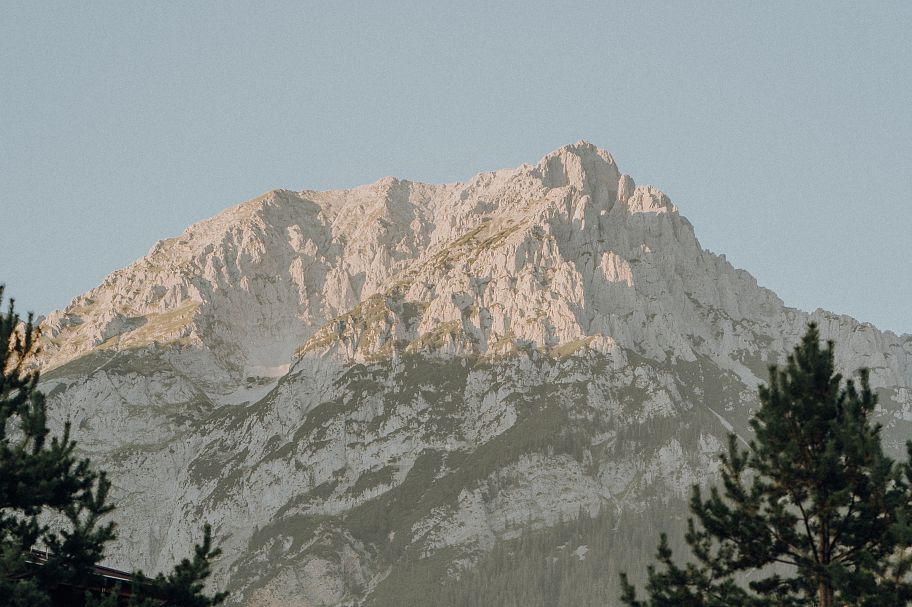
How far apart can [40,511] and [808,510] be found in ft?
122

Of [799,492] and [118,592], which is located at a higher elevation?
[799,492]

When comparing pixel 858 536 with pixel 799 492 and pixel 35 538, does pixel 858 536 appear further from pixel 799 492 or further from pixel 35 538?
pixel 35 538

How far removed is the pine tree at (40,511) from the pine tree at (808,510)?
2275cm

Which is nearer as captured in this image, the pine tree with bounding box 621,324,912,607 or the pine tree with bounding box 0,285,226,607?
the pine tree with bounding box 621,324,912,607

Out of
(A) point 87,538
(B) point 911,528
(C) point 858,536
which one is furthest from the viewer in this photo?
(A) point 87,538

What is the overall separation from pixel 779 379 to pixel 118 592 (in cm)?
3335

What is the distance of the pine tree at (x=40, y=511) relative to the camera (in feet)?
217

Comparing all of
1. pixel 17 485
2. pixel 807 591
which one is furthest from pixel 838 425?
pixel 17 485

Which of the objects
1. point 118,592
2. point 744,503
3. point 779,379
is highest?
point 779,379

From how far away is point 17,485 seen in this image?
2628 inches

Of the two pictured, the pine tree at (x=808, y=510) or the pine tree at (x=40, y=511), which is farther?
the pine tree at (x=40, y=511)

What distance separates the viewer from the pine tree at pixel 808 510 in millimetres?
63219

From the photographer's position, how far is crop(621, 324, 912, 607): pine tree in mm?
63219

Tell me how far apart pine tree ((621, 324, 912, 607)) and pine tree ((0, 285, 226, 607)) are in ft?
74.6
